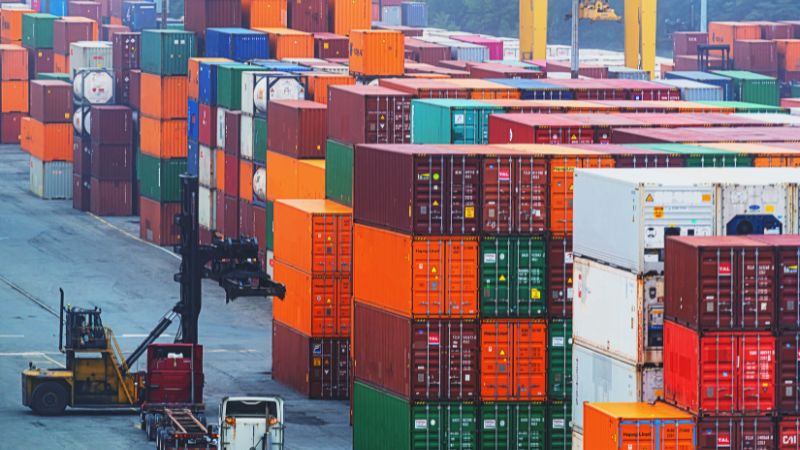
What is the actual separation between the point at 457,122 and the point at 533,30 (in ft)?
257

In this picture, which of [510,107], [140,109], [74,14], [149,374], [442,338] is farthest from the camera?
[74,14]

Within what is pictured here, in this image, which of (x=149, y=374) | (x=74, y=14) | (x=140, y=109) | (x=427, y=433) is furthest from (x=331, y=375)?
(x=74, y=14)

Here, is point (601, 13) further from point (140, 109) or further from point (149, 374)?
point (149, 374)

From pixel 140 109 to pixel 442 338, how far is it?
6028 centimetres

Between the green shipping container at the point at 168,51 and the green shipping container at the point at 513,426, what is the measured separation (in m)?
55.8

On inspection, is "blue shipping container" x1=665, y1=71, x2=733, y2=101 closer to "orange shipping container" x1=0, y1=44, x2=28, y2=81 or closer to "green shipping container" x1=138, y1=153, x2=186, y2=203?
"green shipping container" x1=138, y1=153, x2=186, y2=203

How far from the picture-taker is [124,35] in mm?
123750

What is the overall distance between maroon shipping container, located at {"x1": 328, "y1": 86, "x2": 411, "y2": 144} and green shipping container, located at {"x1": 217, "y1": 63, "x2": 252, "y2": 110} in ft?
73.8

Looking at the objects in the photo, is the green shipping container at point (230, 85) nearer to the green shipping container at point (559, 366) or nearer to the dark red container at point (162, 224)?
the dark red container at point (162, 224)

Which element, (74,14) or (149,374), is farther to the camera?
(74,14)

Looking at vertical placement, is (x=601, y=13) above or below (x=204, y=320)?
above

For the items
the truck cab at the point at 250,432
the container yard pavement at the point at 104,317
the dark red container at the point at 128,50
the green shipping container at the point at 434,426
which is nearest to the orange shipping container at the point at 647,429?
the green shipping container at the point at 434,426

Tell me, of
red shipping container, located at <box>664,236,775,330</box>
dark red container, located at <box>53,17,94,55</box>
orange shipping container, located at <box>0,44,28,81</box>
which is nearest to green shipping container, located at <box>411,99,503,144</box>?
red shipping container, located at <box>664,236,775,330</box>

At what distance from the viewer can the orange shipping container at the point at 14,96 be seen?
529ft
